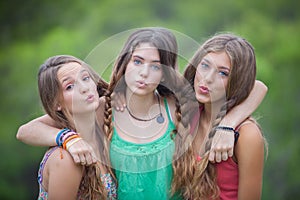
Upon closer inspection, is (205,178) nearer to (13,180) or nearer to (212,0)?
(13,180)

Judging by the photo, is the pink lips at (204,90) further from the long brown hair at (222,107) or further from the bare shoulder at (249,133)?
the bare shoulder at (249,133)

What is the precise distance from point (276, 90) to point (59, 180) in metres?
4.48

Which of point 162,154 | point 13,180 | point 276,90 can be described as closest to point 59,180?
point 162,154

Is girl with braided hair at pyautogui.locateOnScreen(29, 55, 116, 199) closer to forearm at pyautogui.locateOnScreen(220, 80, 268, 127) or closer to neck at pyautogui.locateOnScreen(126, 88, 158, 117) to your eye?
neck at pyautogui.locateOnScreen(126, 88, 158, 117)

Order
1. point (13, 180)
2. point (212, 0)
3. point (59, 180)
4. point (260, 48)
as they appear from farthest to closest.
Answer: point (212, 0) → point (260, 48) → point (13, 180) → point (59, 180)

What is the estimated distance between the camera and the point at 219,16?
654cm

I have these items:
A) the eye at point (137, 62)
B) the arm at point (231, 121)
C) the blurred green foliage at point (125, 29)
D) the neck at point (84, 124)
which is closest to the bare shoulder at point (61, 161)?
the neck at point (84, 124)

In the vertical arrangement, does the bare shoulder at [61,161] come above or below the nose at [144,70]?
below

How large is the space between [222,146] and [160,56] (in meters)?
0.41

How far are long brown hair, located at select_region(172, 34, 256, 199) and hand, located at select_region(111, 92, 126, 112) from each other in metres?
0.31

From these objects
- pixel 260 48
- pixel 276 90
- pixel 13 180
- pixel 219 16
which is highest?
pixel 219 16

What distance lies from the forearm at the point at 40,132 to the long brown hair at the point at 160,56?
0.70ft

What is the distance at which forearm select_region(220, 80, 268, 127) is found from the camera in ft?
6.90

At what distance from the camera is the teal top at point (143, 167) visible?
6.85ft
